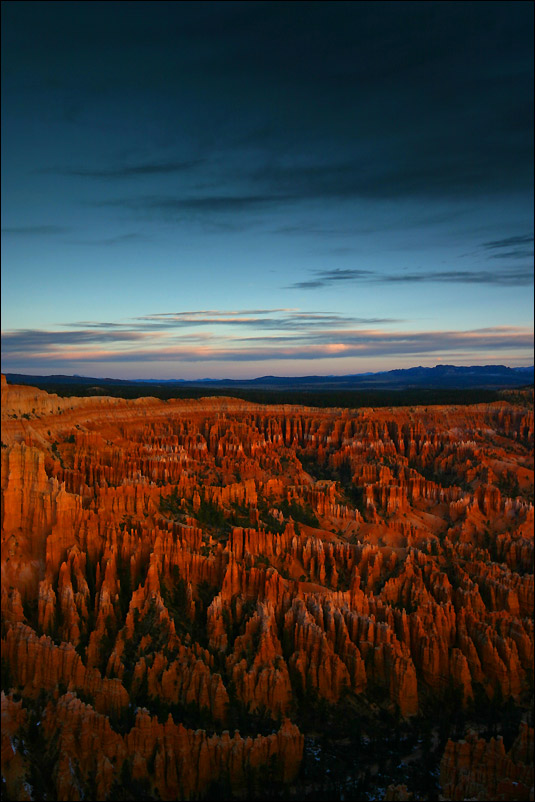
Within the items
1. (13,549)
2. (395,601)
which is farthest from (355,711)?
(13,549)

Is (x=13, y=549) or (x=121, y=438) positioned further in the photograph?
(x=121, y=438)

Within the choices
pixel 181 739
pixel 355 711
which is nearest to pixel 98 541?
pixel 181 739

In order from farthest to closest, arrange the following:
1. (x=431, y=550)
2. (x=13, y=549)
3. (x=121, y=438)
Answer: (x=121, y=438), (x=431, y=550), (x=13, y=549)

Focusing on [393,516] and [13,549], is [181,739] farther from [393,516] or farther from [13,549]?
[393,516]

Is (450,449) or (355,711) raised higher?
(450,449)

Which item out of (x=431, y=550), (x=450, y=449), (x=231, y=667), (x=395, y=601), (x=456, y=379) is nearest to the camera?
(x=231, y=667)

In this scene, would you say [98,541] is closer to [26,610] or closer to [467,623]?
[26,610]

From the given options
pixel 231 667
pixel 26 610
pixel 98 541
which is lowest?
pixel 231 667
